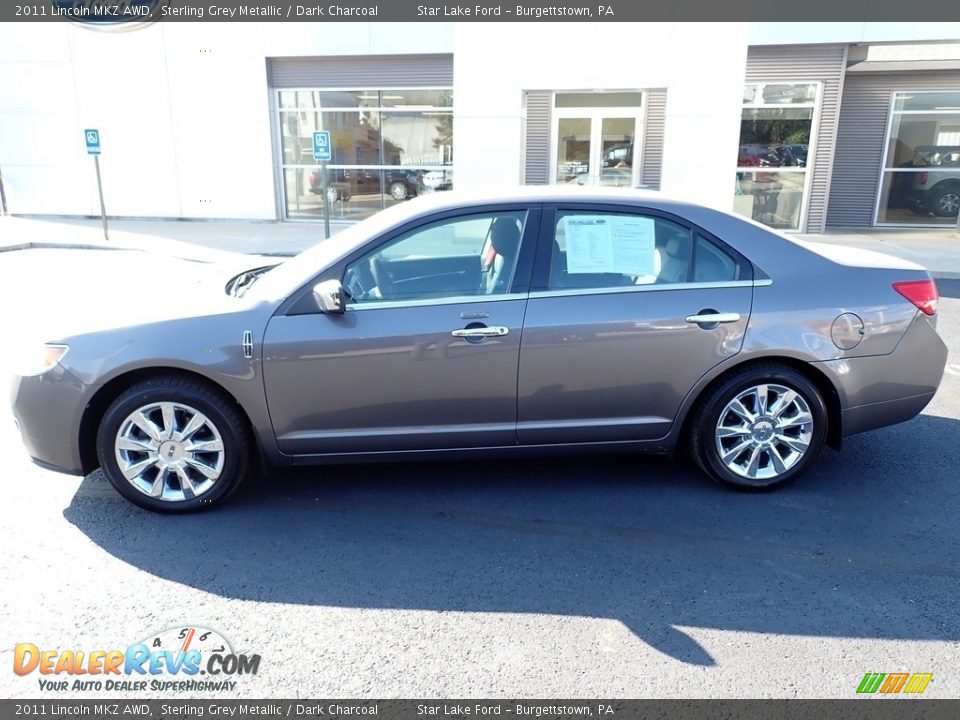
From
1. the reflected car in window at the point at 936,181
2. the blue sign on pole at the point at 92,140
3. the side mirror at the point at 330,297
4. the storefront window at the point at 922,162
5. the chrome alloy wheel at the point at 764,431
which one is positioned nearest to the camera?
the side mirror at the point at 330,297

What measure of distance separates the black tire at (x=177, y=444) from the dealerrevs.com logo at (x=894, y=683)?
112 inches

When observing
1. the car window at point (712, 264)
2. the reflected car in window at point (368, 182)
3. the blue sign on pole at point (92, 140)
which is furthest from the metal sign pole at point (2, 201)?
the car window at point (712, 264)

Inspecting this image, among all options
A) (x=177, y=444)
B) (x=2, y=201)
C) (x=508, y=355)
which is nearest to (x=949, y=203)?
(x=508, y=355)

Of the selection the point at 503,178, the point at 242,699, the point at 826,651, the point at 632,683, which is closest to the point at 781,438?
the point at 826,651

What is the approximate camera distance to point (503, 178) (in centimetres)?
1470

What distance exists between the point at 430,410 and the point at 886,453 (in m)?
2.89

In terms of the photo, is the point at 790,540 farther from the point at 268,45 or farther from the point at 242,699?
the point at 268,45

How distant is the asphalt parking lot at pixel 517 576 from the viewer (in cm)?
259

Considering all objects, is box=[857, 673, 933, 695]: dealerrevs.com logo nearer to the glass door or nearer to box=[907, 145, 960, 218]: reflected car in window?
the glass door

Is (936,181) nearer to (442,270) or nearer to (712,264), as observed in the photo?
(712,264)

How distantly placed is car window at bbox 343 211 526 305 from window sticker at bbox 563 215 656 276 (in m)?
0.28

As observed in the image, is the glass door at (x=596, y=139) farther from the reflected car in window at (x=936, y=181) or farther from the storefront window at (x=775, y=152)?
the reflected car in window at (x=936, y=181)

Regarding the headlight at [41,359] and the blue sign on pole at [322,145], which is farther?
the blue sign on pole at [322,145]

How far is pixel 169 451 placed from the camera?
3.57 meters
